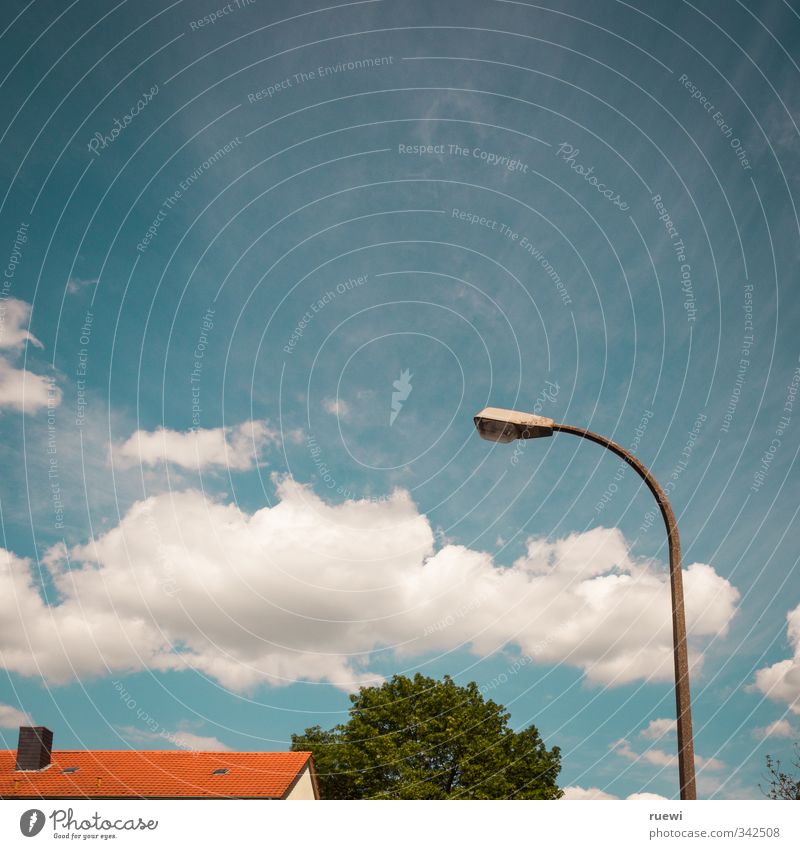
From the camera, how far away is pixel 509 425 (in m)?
8.67

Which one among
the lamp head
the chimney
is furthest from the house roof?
the lamp head

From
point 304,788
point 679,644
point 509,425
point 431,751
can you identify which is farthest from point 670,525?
point 431,751

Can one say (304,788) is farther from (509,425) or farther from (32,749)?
(509,425)

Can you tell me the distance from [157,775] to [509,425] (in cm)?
3818

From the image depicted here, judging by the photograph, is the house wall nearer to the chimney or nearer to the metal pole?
the chimney

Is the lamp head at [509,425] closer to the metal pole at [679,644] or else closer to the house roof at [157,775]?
the metal pole at [679,644]

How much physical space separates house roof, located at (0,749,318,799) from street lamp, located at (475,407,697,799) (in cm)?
3211

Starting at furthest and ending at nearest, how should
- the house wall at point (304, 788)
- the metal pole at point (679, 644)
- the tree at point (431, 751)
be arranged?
1. the tree at point (431, 751)
2. the house wall at point (304, 788)
3. the metal pole at point (679, 644)

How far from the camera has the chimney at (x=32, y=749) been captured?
40.4 metres

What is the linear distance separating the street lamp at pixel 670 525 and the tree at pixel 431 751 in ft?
125

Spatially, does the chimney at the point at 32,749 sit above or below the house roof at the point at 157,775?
above

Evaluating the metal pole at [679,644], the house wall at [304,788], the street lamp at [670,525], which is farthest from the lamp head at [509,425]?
the house wall at [304,788]
